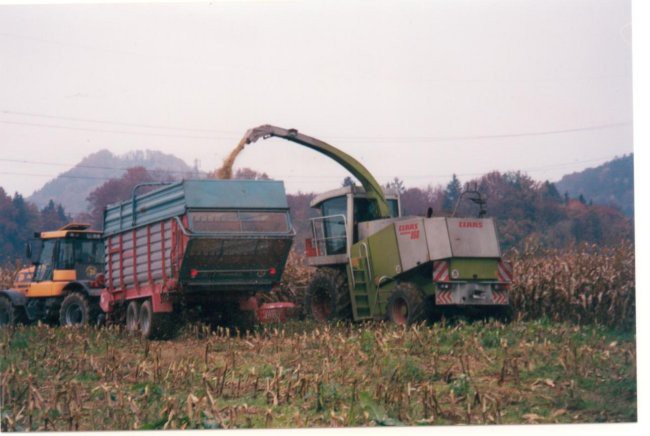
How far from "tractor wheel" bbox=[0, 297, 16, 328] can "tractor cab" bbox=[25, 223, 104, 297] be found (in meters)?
0.64

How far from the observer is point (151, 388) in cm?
932

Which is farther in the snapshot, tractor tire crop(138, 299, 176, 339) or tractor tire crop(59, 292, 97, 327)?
tractor tire crop(59, 292, 97, 327)

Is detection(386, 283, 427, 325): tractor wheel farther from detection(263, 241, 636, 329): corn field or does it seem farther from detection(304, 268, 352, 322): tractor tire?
detection(263, 241, 636, 329): corn field

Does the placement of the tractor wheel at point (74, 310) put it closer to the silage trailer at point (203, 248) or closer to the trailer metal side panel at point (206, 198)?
the silage trailer at point (203, 248)

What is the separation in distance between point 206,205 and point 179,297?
177 cm

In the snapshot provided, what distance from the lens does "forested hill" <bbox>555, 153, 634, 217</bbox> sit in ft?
36.7

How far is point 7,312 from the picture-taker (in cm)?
1820

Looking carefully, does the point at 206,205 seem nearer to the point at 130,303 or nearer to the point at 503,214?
the point at 130,303

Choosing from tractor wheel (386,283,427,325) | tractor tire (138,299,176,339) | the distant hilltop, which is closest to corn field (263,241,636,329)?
tractor wheel (386,283,427,325)

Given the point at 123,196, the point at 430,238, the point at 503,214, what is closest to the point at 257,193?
the point at 430,238

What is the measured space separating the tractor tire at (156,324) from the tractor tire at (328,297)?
297 cm

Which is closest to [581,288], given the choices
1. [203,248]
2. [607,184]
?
[607,184]

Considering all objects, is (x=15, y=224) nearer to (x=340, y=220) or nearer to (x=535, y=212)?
(x=340, y=220)

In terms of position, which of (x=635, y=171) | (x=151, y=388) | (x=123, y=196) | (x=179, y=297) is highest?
(x=123, y=196)
